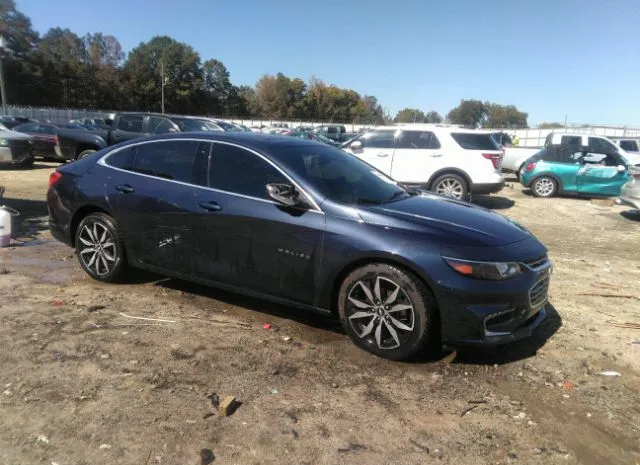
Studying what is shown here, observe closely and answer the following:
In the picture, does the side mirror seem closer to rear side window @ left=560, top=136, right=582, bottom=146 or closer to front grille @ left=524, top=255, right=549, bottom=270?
front grille @ left=524, top=255, right=549, bottom=270

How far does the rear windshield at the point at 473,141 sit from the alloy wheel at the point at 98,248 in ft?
27.0

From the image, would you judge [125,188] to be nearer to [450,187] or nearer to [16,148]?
[450,187]

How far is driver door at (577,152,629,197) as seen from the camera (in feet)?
45.2

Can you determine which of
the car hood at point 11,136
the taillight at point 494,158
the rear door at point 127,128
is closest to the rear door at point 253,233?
the taillight at point 494,158

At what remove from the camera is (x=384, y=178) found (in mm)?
5184

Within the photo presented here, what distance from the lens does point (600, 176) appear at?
13.9 meters

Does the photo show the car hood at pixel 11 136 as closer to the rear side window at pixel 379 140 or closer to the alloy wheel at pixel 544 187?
the rear side window at pixel 379 140

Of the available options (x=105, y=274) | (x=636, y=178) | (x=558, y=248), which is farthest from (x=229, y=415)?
(x=636, y=178)

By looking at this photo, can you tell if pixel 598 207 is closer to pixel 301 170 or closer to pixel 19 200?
pixel 301 170

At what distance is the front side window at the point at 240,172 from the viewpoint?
436 centimetres

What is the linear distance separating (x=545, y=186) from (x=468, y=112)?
10192 centimetres

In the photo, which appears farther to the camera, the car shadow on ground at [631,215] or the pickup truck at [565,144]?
the pickup truck at [565,144]

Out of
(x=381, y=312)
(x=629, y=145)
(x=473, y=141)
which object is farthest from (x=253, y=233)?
(x=629, y=145)

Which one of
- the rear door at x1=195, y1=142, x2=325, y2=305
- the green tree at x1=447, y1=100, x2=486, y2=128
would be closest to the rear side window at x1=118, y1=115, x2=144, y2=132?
the rear door at x1=195, y1=142, x2=325, y2=305
